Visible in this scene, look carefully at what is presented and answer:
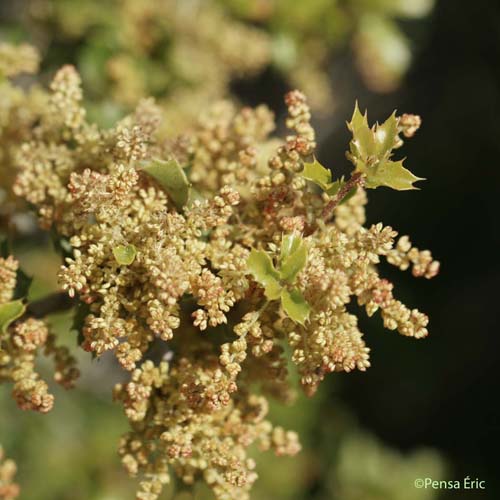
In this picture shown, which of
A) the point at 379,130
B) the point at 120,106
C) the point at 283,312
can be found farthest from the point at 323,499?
the point at 379,130

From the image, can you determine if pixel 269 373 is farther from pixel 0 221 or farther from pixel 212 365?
pixel 0 221

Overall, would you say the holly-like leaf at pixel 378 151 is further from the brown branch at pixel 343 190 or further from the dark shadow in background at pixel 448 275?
the dark shadow in background at pixel 448 275

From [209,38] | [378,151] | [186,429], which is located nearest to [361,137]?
[378,151]

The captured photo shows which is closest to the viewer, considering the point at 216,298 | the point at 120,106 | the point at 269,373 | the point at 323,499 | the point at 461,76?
the point at 216,298

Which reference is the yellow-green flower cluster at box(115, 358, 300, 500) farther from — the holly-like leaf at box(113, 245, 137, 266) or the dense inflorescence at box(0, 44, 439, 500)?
the holly-like leaf at box(113, 245, 137, 266)

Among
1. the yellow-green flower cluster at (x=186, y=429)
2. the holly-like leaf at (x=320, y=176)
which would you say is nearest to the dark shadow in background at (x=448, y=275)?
the yellow-green flower cluster at (x=186, y=429)
